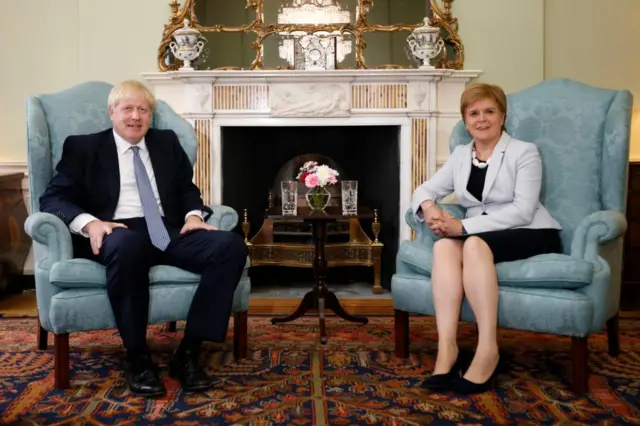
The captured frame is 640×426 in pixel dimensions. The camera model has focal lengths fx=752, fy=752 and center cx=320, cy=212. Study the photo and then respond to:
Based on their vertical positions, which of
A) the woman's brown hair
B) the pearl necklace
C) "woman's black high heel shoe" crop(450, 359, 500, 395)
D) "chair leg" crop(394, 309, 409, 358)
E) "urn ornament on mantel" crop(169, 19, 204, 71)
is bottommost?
"woman's black high heel shoe" crop(450, 359, 500, 395)

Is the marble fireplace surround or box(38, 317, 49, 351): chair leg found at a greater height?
the marble fireplace surround

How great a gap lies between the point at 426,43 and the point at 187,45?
1.29m

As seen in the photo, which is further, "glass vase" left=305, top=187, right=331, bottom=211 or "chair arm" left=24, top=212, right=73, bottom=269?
"glass vase" left=305, top=187, right=331, bottom=211

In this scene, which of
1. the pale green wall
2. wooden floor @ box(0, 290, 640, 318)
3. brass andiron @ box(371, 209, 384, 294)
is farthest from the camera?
brass andiron @ box(371, 209, 384, 294)

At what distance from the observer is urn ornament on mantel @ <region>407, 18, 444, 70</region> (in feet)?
13.2

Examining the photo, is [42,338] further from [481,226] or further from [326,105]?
[326,105]

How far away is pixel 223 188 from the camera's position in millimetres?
4219

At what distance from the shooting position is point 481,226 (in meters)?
2.70

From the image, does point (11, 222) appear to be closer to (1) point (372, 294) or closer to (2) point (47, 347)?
(2) point (47, 347)

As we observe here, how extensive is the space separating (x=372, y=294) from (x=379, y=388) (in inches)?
70.9

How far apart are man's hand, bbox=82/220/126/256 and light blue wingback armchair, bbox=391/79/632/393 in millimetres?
1074

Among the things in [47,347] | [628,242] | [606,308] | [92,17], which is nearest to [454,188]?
[606,308]

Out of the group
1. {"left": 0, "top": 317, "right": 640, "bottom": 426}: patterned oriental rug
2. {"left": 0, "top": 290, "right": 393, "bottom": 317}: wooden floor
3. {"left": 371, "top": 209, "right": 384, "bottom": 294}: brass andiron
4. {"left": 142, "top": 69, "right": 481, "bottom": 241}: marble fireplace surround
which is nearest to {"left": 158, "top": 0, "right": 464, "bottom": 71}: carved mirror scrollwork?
{"left": 142, "top": 69, "right": 481, "bottom": 241}: marble fireplace surround

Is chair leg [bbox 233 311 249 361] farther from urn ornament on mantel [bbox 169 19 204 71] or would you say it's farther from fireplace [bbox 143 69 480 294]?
urn ornament on mantel [bbox 169 19 204 71]
